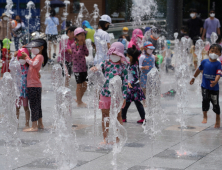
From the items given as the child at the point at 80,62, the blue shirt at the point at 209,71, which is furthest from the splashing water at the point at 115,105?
the child at the point at 80,62

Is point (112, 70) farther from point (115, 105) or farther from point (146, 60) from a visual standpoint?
point (146, 60)

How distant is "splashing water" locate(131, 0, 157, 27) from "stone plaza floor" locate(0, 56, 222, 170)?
913 centimetres

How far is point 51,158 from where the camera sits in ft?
15.0

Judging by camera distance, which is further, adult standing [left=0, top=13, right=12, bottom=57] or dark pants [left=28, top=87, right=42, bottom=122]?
adult standing [left=0, top=13, right=12, bottom=57]

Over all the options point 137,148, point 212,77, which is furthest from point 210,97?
point 137,148

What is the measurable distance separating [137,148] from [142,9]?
11.6 m

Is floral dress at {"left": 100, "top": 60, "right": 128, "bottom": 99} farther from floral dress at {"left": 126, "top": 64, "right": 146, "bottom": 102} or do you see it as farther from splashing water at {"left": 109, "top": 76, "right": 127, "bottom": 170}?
floral dress at {"left": 126, "top": 64, "right": 146, "bottom": 102}

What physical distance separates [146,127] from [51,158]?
1.81 meters

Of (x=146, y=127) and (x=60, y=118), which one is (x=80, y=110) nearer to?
(x=146, y=127)

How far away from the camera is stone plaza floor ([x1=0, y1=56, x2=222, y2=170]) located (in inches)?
170

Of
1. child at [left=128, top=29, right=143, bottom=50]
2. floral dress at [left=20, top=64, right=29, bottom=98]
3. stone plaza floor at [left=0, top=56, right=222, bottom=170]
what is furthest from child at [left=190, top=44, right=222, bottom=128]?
floral dress at [left=20, top=64, right=29, bottom=98]

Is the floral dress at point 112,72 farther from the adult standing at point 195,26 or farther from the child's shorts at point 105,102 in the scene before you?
the adult standing at point 195,26

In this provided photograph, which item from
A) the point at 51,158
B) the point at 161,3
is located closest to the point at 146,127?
the point at 51,158

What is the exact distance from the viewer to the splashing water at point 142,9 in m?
15.7
